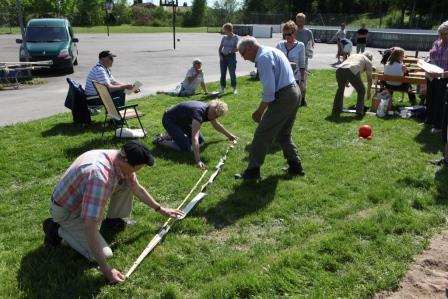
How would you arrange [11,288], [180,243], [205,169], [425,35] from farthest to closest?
[425,35], [205,169], [180,243], [11,288]

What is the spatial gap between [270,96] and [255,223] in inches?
54.9

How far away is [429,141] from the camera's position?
7.12 meters

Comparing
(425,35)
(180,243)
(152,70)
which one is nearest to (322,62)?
(152,70)

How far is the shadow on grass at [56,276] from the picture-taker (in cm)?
330

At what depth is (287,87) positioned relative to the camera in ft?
16.4

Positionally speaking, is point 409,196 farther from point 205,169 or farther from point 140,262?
point 140,262

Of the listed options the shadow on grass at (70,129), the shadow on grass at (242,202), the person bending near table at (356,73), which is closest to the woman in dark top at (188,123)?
Result: the shadow on grass at (242,202)

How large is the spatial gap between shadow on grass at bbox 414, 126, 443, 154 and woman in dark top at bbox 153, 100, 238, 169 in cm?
299

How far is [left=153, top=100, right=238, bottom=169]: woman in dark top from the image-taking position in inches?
235

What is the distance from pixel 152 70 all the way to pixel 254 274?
1392 centimetres

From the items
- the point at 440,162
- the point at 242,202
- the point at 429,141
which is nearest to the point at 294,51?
the point at 429,141

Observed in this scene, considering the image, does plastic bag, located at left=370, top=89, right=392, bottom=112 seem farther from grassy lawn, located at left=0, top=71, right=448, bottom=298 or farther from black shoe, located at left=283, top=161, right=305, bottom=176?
black shoe, located at left=283, top=161, right=305, bottom=176

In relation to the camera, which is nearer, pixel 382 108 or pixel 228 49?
pixel 382 108

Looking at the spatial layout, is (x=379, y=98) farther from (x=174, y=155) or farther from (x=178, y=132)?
(x=174, y=155)
